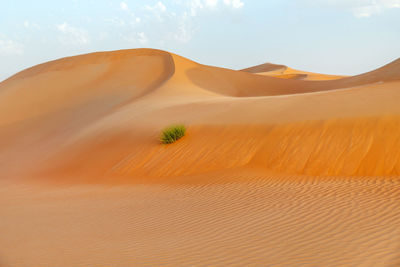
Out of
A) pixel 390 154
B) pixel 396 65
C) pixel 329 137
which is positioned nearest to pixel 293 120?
pixel 329 137

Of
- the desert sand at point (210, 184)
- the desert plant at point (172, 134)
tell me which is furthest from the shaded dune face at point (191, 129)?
the desert plant at point (172, 134)

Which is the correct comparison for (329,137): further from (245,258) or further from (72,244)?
(72,244)

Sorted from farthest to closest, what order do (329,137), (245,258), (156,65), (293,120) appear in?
(156,65) < (293,120) < (329,137) < (245,258)

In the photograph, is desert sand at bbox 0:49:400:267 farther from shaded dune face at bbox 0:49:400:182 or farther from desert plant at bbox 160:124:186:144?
desert plant at bbox 160:124:186:144

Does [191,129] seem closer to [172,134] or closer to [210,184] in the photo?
[172,134]

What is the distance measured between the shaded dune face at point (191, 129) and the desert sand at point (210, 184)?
5 centimetres

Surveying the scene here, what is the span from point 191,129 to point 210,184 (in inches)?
148

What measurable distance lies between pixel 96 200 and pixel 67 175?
4.23 meters

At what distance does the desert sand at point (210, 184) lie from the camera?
16.3 feet

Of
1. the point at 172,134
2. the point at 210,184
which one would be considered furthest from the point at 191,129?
the point at 210,184

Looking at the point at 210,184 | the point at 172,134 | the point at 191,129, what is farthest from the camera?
the point at 191,129

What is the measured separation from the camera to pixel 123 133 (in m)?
14.1

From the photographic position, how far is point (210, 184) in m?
9.16

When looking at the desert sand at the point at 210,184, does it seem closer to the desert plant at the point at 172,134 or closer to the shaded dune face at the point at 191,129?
the shaded dune face at the point at 191,129
